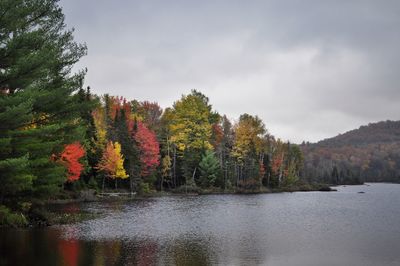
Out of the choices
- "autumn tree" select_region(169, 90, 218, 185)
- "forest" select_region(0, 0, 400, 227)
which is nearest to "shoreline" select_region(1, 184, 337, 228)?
"forest" select_region(0, 0, 400, 227)

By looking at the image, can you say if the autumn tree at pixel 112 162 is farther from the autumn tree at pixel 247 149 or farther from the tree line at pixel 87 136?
the autumn tree at pixel 247 149

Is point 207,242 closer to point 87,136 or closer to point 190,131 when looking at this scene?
point 87,136

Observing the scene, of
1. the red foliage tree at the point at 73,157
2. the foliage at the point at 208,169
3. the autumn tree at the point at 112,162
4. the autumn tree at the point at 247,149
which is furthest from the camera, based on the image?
the autumn tree at the point at 247,149

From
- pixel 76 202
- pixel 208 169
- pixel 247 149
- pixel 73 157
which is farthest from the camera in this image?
pixel 247 149

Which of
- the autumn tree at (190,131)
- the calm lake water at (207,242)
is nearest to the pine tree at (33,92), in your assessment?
the calm lake water at (207,242)

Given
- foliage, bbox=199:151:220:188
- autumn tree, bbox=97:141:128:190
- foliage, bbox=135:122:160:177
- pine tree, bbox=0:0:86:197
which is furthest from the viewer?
foliage, bbox=199:151:220:188

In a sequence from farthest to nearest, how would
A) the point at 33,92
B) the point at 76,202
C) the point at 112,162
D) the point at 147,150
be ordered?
the point at 147,150 → the point at 112,162 → the point at 76,202 → the point at 33,92

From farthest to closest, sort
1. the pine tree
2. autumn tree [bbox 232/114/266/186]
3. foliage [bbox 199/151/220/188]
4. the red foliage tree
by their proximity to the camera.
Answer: autumn tree [bbox 232/114/266/186] → foliage [bbox 199/151/220/188] → the red foliage tree → the pine tree

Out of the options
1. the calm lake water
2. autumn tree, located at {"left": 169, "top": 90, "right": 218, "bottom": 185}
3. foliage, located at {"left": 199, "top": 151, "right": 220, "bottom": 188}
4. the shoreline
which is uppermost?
autumn tree, located at {"left": 169, "top": 90, "right": 218, "bottom": 185}

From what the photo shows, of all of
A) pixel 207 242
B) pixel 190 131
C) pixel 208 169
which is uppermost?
pixel 190 131

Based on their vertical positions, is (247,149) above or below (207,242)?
above

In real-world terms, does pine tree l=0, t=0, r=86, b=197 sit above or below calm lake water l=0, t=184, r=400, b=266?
above

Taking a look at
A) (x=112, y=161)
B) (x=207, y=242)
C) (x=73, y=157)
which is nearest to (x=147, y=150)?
(x=112, y=161)

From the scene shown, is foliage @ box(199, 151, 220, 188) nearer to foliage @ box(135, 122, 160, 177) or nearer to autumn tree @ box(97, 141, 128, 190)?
foliage @ box(135, 122, 160, 177)
